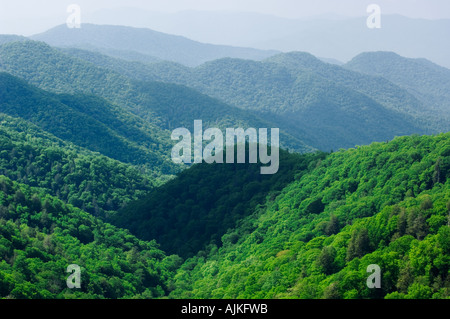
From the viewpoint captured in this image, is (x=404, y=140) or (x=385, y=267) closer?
(x=385, y=267)

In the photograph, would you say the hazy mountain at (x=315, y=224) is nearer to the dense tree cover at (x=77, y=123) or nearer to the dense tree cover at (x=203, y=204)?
the dense tree cover at (x=203, y=204)

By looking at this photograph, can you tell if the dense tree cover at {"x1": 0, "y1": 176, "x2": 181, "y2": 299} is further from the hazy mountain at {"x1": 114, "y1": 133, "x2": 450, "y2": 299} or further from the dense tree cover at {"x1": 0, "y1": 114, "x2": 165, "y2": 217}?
the dense tree cover at {"x1": 0, "y1": 114, "x2": 165, "y2": 217}

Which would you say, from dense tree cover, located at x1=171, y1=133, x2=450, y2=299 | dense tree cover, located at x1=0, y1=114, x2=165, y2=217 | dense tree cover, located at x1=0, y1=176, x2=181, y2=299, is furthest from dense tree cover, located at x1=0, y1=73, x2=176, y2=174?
dense tree cover, located at x1=171, y1=133, x2=450, y2=299

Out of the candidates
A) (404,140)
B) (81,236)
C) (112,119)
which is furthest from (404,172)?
(112,119)

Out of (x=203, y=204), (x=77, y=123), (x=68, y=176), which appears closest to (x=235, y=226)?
(x=203, y=204)

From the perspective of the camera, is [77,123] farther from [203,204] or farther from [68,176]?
[203,204]
